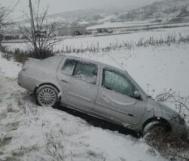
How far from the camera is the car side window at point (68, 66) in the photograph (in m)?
7.54

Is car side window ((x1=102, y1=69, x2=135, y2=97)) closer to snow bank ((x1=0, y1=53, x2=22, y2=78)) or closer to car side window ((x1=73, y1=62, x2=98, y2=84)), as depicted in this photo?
car side window ((x1=73, y1=62, x2=98, y2=84))

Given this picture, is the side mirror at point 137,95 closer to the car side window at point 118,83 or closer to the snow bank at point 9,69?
the car side window at point 118,83

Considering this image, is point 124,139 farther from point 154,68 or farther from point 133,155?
point 154,68

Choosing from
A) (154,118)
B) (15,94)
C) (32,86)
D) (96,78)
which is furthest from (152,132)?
(15,94)

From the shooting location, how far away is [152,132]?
7.02 metres

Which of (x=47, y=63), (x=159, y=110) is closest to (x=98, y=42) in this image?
(x=47, y=63)

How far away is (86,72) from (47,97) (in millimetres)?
1268

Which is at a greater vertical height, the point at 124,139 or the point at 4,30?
the point at 4,30

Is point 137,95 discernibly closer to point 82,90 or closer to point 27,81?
point 82,90

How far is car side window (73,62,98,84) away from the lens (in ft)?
24.3

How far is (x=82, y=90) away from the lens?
7.28 m

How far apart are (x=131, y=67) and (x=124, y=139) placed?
10011 mm

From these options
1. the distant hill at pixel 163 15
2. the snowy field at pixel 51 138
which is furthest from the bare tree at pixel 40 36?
the distant hill at pixel 163 15

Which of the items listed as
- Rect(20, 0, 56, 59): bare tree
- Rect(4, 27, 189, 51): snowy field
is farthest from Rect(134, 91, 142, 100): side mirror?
Rect(4, 27, 189, 51): snowy field
